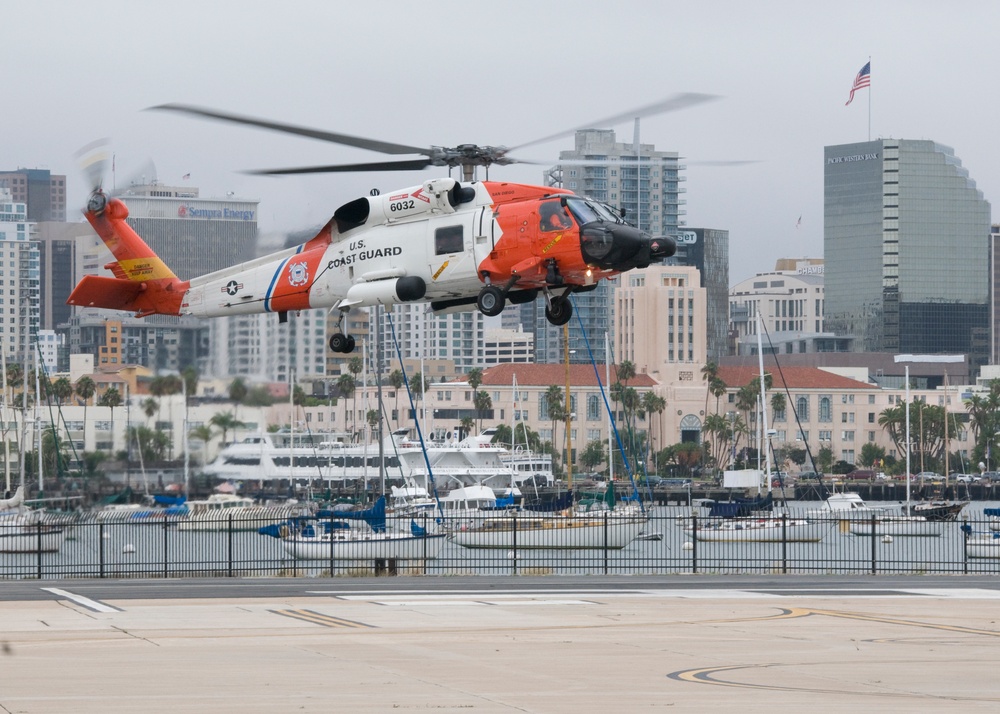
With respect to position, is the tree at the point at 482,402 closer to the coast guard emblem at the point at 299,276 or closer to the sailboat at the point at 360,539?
the sailboat at the point at 360,539

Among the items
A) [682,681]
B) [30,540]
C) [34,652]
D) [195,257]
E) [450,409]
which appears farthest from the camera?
[450,409]

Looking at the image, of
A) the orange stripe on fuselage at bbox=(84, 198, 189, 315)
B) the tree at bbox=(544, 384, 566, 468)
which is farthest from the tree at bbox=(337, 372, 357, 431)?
the tree at bbox=(544, 384, 566, 468)

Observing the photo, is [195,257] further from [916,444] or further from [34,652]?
[916,444]

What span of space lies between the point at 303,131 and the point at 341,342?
4504 millimetres

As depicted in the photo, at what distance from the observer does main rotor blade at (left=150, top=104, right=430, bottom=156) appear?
82.4 feet

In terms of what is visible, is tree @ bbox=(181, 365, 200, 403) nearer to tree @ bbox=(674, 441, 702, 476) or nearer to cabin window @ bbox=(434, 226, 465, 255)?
cabin window @ bbox=(434, 226, 465, 255)

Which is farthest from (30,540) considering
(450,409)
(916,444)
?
(916,444)

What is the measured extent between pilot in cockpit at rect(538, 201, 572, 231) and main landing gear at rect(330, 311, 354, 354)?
4172 millimetres

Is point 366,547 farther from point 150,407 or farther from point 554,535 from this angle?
point 150,407

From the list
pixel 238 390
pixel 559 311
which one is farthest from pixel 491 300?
pixel 238 390

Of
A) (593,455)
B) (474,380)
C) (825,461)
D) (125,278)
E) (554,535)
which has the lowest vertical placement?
(825,461)

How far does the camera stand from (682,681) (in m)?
20.0

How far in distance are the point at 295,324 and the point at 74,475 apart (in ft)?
16.5

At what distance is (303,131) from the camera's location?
2609cm
